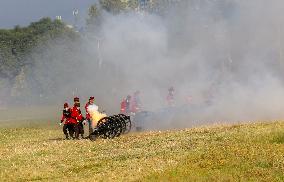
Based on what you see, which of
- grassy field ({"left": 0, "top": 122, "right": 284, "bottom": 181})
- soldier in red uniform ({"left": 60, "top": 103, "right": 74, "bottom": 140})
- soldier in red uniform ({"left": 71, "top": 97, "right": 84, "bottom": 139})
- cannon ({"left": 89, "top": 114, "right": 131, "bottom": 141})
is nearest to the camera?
grassy field ({"left": 0, "top": 122, "right": 284, "bottom": 181})

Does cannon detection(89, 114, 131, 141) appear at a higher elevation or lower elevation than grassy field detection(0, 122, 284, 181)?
higher

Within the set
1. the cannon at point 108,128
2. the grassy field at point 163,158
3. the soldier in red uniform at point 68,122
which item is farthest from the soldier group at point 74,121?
the grassy field at point 163,158

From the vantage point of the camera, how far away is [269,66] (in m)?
33.9

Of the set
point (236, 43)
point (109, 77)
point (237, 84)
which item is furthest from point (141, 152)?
point (109, 77)

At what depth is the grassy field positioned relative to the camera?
1322 centimetres

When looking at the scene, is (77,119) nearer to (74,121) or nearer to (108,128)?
(74,121)

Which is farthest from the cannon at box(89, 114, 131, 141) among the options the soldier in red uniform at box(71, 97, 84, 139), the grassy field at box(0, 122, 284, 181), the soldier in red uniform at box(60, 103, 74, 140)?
the soldier in red uniform at box(60, 103, 74, 140)

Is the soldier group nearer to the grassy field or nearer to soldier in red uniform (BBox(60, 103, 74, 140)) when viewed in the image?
soldier in red uniform (BBox(60, 103, 74, 140))

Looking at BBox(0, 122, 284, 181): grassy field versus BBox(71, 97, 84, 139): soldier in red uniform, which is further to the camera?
BBox(71, 97, 84, 139): soldier in red uniform

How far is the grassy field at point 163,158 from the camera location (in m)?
13.2

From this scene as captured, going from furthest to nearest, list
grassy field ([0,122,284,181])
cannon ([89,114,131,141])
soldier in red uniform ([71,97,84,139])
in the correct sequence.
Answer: soldier in red uniform ([71,97,84,139]) → cannon ([89,114,131,141]) → grassy field ([0,122,284,181])

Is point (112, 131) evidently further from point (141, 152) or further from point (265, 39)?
point (265, 39)

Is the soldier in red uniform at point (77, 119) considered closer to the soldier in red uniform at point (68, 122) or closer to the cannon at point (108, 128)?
the soldier in red uniform at point (68, 122)

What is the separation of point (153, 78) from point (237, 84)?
12.1 meters
